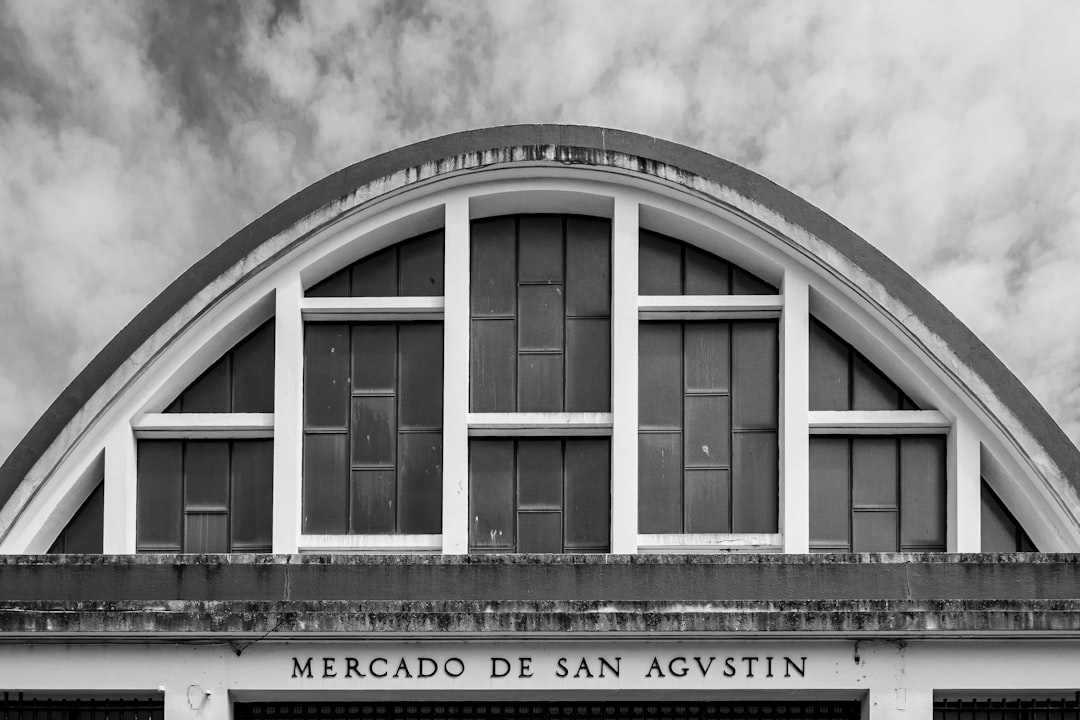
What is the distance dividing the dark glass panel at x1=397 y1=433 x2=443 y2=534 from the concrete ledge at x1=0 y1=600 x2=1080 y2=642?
17.8 feet

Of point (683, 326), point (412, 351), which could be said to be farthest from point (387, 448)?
point (683, 326)

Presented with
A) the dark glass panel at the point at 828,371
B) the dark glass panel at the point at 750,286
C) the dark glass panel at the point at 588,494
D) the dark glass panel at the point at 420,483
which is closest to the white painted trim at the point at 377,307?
the dark glass panel at the point at 420,483

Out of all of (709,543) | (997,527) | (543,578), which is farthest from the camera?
(997,527)

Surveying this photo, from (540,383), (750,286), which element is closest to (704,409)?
(750,286)

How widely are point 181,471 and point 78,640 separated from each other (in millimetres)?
6093

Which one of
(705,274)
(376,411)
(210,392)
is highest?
(705,274)

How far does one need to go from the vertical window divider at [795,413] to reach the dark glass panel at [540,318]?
3530 millimetres

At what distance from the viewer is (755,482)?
15.0m

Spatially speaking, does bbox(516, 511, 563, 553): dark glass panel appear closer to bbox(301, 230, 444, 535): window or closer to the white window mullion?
bbox(301, 230, 444, 535): window

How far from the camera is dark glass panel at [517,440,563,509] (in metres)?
15.0

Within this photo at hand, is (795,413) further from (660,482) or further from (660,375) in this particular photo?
(660,482)

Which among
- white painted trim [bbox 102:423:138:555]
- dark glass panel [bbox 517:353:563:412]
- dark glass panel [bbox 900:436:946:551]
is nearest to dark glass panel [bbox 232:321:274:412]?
white painted trim [bbox 102:423:138:555]

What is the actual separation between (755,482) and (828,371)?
219cm

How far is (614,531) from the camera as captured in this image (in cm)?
1442
